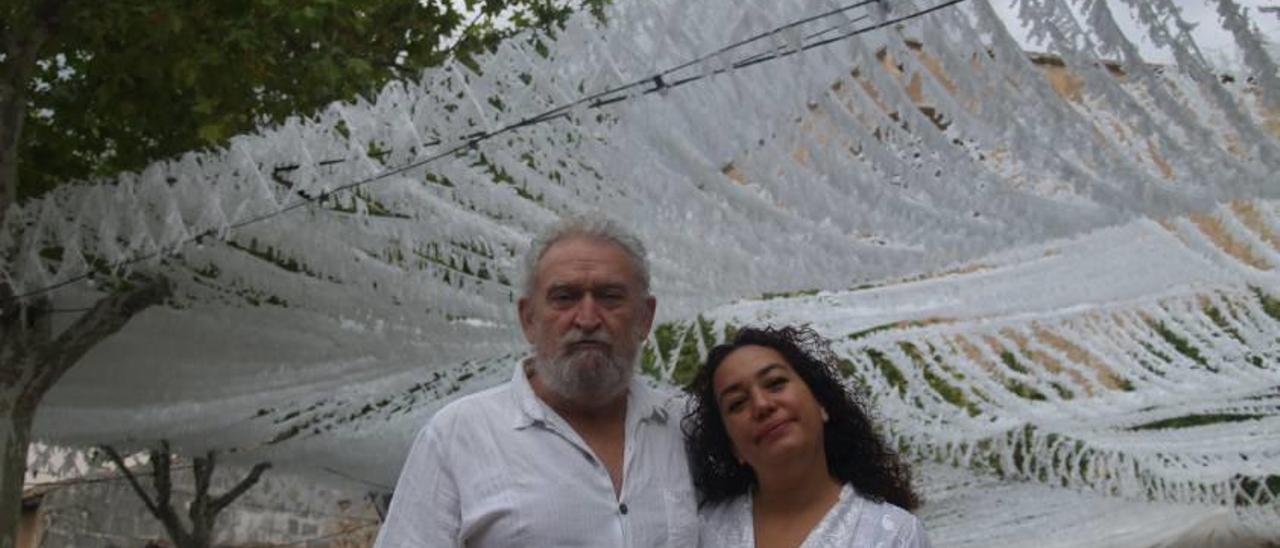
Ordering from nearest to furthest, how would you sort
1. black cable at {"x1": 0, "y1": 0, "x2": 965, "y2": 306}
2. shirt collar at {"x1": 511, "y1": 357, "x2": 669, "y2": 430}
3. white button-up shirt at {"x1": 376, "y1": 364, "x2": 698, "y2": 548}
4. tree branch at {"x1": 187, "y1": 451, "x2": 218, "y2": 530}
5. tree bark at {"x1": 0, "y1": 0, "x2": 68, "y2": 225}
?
1. white button-up shirt at {"x1": 376, "y1": 364, "x2": 698, "y2": 548}
2. shirt collar at {"x1": 511, "y1": 357, "x2": 669, "y2": 430}
3. black cable at {"x1": 0, "y1": 0, "x2": 965, "y2": 306}
4. tree bark at {"x1": 0, "y1": 0, "x2": 68, "y2": 225}
5. tree branch at {"x1": 187, "y1": 451, "x2": 218, "y2": 530}

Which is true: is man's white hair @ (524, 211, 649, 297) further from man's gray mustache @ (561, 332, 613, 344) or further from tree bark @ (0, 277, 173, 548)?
tree bark @ (0, 277, 173, 548)

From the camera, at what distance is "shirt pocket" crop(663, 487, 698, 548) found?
6.13ft

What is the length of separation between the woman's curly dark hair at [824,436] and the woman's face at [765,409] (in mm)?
31

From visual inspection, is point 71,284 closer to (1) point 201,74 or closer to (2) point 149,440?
(1) point 201,74

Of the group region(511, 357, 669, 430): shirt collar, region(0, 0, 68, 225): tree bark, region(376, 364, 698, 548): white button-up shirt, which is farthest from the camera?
region(0, 0, 68, 225): tree bark

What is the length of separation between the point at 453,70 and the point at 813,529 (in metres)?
1.38

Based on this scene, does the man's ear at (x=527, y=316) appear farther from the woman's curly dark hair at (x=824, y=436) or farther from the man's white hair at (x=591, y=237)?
the woman's curly dark hair at (x=824, y=436)

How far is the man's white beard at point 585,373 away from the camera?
6.19 feet

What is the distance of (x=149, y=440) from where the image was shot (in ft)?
18.4

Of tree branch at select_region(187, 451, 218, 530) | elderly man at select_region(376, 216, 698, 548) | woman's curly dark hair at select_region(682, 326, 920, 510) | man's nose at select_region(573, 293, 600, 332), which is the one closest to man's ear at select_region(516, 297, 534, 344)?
elderly man at select_region(376, 216, 698, 548)

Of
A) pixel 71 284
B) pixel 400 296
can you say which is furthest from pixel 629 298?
pixel 71 284

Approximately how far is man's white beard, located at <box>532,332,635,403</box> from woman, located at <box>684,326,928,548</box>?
0.17 meters

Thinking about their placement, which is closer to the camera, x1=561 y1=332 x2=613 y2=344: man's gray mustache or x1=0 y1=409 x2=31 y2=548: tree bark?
x1=561 y1=332 x2=613 y2=344: man's gray mustache

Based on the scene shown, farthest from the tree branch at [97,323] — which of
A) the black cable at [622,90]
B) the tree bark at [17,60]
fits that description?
the black cable at [622,90]
